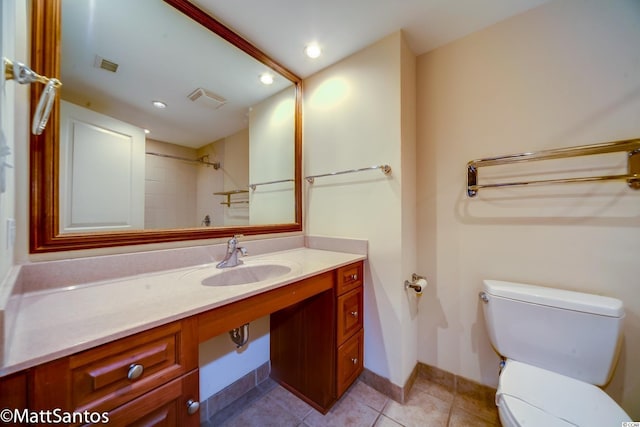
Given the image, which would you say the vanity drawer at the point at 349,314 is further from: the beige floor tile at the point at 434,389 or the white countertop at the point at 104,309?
the beige floor tile at the point at 434,389

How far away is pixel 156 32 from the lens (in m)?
1.10

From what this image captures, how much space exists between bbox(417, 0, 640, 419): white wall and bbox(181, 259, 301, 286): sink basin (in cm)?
93

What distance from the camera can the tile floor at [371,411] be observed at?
1165mm

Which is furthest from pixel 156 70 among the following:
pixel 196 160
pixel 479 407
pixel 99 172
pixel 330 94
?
pixel 479 407

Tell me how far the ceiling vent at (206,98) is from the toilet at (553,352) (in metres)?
1.84

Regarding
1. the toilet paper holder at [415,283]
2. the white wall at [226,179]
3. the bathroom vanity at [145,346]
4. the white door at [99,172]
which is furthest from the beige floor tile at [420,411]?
the white door at [99,172]

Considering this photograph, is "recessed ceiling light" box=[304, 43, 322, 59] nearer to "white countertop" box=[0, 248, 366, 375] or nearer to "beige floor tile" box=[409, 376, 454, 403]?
"white countertop" box=[0, 248, 366, 375]

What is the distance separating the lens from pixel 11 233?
2.16ft

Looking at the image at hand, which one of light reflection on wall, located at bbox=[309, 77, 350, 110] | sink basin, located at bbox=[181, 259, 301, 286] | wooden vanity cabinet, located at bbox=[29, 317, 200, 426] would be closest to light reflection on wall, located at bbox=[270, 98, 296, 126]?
light reflection on wall, located at bbox=[309, 77, 350, 110]

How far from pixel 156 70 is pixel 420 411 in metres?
2.28

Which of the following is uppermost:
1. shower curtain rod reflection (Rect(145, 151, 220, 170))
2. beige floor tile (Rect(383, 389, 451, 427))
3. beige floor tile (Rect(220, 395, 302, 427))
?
shower curtain rod reflection (Rect(145, 151, 220, 170))

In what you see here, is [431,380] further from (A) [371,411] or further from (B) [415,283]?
(B) [415,283]

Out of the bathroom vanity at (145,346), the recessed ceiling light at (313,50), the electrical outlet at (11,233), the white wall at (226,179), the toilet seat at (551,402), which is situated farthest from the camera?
the recessed ceiling light at (313,50)

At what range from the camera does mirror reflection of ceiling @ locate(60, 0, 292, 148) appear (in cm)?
89
